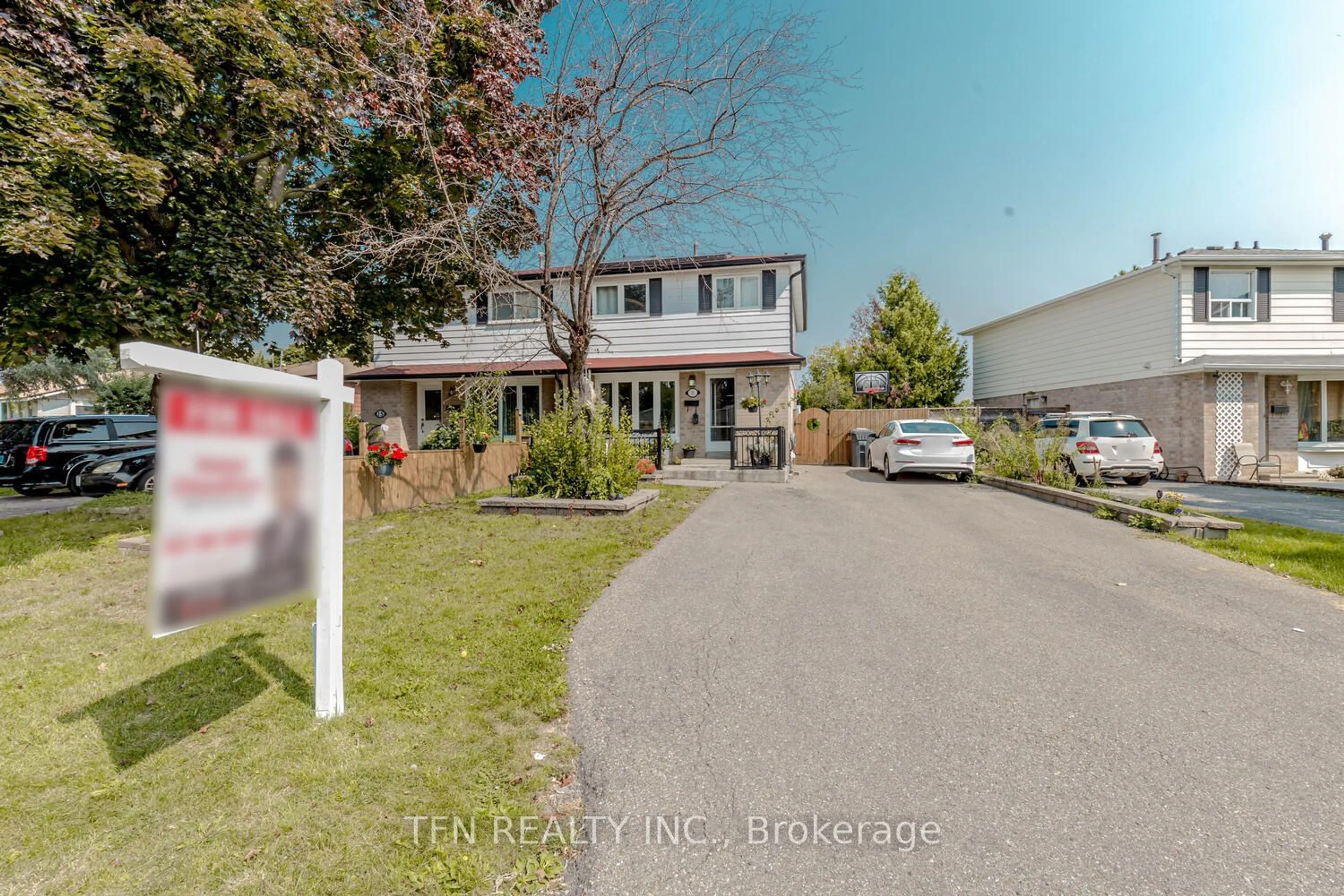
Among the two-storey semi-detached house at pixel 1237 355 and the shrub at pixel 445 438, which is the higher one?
the two-storey semi-detached house at pixel 1237 355

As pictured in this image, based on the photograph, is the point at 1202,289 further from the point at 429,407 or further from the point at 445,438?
the point at 429,407

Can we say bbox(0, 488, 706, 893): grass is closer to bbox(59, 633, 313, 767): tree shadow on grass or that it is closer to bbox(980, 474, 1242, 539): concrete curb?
bbox(59, 633, 313, 767): tree shadow on grass

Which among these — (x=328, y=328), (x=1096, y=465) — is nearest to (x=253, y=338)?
(x=328, y=328)

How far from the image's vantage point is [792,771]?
8.61 ft

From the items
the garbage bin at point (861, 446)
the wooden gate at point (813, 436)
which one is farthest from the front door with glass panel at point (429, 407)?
the garbage bin at point (861, 446)

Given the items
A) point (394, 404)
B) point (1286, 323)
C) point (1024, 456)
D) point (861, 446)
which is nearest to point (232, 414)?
point (1024, 456)

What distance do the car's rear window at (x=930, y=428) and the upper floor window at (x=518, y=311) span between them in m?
9.29

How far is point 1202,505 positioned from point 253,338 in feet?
53.4

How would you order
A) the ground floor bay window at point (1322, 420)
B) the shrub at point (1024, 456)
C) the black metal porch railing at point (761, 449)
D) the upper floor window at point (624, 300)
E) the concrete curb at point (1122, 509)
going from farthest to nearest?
the upper floor window at point (624, 300)
the ground floor bay window at point (1322, 420)
the black metal porch railing at point (761, 449)
the shrub at point (1024, 456)
the concrete curb at point (1122, 509)

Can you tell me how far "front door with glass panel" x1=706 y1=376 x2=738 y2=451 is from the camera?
1767 cm

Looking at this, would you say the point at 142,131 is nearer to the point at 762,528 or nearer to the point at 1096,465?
the point at 762,528

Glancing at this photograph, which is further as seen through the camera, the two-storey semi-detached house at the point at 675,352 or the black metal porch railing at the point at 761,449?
the two-storey semi-detached house at the point at 675,352

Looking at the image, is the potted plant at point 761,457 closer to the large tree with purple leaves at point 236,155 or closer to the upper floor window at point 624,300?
the upper floor window at point 624,300

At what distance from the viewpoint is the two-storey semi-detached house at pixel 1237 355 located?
51.5 feet
